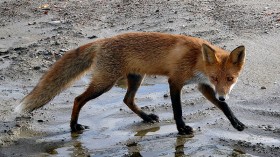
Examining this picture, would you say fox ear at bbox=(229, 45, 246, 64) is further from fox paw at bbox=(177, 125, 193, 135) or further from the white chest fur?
fox paw at bbox=(177, 125, 193, 135)

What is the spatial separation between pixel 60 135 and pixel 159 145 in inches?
51.5

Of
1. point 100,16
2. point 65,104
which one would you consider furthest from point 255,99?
point 100,16

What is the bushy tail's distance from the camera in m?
6.53

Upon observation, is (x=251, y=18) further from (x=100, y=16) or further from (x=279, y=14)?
(x=100, y=16)

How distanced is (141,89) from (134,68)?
1.50m

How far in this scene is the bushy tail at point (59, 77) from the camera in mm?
6531

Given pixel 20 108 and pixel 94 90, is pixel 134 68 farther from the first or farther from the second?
pixel 20 108

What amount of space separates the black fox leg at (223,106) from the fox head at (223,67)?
46 centimetres

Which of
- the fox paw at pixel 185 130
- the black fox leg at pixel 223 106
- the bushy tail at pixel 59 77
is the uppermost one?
the bushy tail at pixel 59 77

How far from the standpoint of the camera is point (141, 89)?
8.16 m

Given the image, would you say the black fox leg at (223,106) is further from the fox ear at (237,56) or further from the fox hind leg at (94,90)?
the fox hind leg at (94,90)

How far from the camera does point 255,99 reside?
7.27m

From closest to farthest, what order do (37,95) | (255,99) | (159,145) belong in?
1. (159,145)
2. (37,95)
3. (255,99)

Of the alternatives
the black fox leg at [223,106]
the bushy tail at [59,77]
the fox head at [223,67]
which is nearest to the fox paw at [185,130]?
the black fox leg at [223,106]
